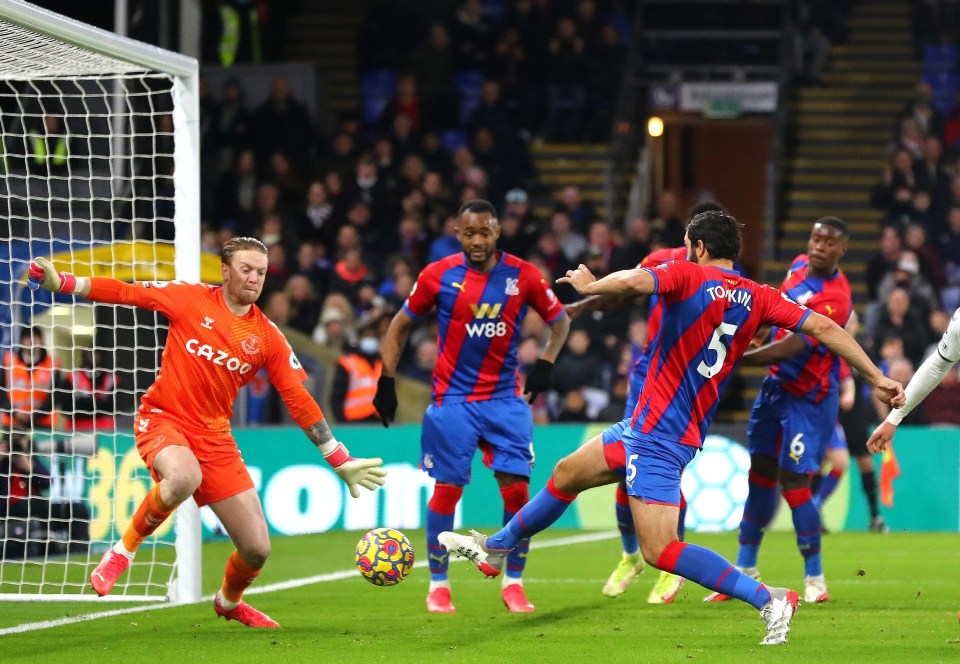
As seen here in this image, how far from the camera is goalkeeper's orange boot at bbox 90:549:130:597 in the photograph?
7941mm

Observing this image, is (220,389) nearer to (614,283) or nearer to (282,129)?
(614,283)

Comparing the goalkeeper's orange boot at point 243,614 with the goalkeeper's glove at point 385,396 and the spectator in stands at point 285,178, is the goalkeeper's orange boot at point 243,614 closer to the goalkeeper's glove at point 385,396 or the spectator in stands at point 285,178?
the goalkeeper's glove at point 385,396

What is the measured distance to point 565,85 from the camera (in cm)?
2216

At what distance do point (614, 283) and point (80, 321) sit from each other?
969 centimetres

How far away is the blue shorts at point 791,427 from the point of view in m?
9.79

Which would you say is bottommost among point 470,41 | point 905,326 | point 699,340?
point 905,326

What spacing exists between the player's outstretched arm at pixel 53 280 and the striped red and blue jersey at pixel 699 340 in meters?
2.93

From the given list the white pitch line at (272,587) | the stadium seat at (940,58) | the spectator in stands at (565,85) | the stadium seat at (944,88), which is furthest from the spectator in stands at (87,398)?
the stadium seat at (940,58)

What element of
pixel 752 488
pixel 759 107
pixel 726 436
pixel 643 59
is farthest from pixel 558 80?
pixel 752 488

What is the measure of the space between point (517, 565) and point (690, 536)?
18.2 ft

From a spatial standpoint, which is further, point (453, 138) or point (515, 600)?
point (453, 138)

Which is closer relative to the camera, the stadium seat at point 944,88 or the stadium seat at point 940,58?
the stadium seat at point 944,88

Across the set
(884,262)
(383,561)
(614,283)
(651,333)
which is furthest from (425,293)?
(884,262)

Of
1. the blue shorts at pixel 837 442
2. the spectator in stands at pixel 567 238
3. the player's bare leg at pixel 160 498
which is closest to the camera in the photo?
the player's bare leg at pixel 160 498
